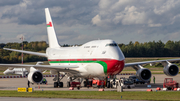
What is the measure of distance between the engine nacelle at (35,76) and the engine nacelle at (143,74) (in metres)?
13.5

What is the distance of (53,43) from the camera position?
50.9 m

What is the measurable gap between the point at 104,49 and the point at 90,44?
135 inches

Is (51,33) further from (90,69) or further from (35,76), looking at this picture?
(90,69)

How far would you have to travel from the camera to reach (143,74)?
41250 millimetres

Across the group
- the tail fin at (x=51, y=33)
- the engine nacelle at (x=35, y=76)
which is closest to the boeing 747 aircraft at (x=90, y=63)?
the engine nacelle at (x=35, y=76)

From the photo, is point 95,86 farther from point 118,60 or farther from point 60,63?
point 60,63

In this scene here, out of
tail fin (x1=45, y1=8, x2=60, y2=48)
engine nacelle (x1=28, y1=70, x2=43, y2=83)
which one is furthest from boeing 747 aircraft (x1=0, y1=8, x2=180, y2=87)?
tail fin (x1=45, y1=8, x2=60, y2=48)

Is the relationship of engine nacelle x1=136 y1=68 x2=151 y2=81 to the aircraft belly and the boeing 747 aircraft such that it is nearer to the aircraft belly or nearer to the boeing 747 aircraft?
the boeing 747 aircraft


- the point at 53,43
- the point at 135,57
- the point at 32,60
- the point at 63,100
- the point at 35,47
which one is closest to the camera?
the point at 63,100

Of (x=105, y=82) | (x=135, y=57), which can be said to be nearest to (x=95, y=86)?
(x=105, y=82)

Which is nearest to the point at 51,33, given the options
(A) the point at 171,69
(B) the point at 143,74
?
(B) the point at 143,74

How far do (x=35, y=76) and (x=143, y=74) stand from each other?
593 inches

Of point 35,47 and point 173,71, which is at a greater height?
point 35,47

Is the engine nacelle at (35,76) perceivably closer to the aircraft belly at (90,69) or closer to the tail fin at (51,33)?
the aircraft belly at (90,69)
